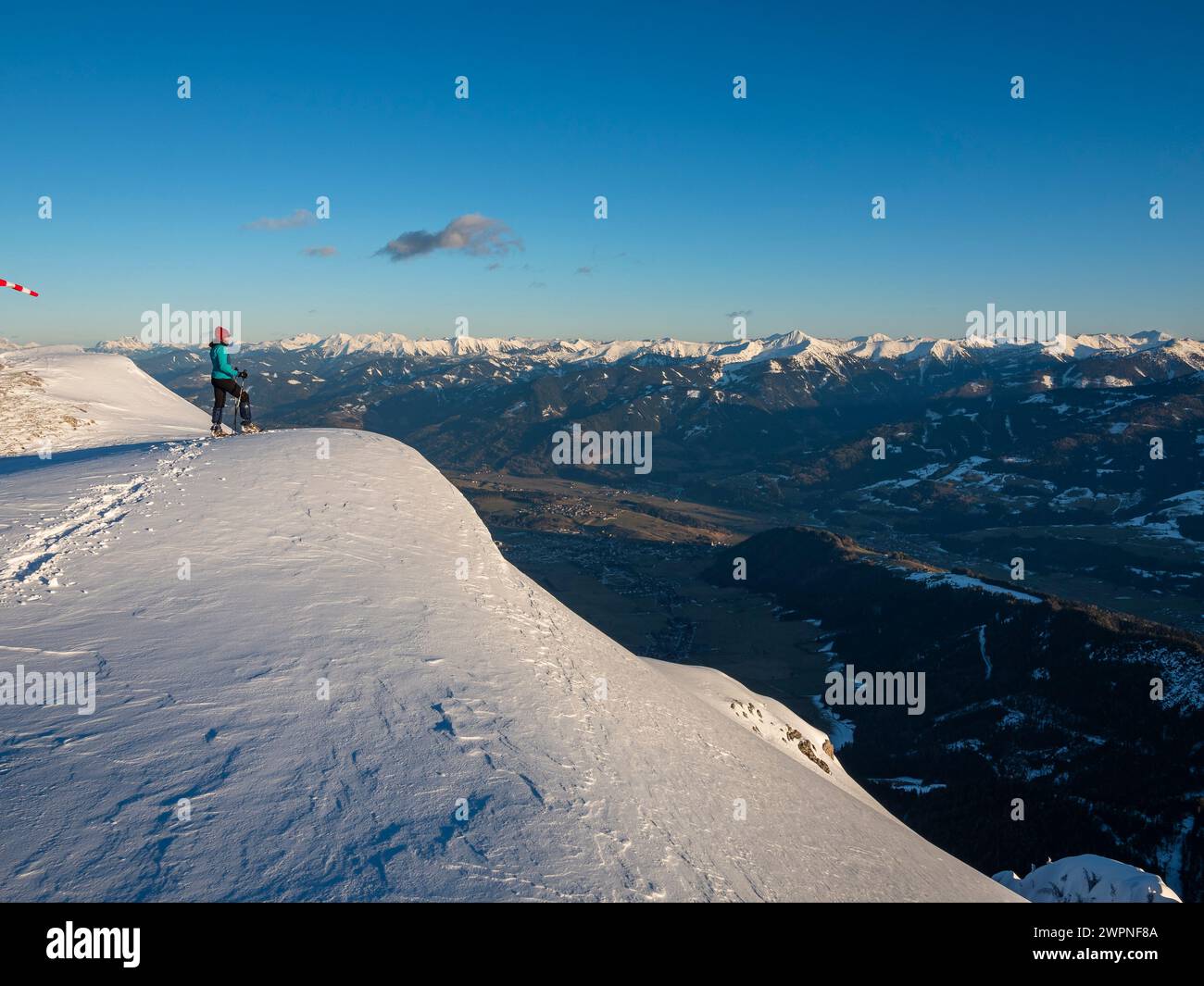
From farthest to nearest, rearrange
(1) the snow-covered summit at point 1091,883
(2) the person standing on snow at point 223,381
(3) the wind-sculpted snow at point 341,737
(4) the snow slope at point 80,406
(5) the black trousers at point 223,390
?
1. (1) the snow-covered summit at point 1091,883
2. (4) the snow slope at point 80,406
3. (5) the black trousers at point 223,390
4. (2) the person standing on snow at point 223,381
5. (3) the wind-sculpted snow at point 341,737

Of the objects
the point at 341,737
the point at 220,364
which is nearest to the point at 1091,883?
the point at 341,737

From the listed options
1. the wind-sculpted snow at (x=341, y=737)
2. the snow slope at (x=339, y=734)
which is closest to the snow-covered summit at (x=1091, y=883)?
the snow slope at (x=339, y=734)

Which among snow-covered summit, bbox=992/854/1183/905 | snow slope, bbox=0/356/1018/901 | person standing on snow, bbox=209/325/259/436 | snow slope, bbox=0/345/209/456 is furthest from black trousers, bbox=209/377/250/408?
snow-covered summit, bbox=992/854/1183/905

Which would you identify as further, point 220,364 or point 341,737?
point 220,364

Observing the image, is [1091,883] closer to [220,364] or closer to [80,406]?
[220,364]

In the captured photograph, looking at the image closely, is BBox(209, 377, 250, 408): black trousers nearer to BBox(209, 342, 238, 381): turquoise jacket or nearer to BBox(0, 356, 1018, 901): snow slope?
BBox(209, 342, 238, 381): turquoise jacket

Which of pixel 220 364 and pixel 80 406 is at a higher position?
pixel 220 364

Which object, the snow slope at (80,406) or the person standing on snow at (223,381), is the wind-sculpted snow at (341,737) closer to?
the person standing on snow at (223,381)
